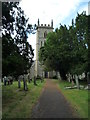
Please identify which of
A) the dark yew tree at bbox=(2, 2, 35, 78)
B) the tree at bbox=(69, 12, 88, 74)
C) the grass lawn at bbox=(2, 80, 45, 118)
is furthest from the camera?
the tree at bbox=(69, 12, 88, 74)

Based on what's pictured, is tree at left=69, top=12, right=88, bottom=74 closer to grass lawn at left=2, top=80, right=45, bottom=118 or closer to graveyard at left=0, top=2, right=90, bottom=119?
graveyard at left=0, top=2, right=90, bottom=119

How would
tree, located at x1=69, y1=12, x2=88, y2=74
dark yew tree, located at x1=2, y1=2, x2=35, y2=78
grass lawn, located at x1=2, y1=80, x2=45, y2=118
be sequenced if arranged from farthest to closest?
tree, located at x1=69, y1=12, x2=88, y2=74 → dark yew tree, located at x1=2, y1=2, x2=35, y2=78 → grass lawn, located at x1=2, y1=80, x2=45, y2=118

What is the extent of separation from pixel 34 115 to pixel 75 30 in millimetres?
38161

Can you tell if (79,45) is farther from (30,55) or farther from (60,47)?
(30,55)

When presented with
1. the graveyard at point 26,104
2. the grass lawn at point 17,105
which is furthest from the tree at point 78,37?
the grass lawn at point 17,105

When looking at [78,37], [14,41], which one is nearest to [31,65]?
[14,41]

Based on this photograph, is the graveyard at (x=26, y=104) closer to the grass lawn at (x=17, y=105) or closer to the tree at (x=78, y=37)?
the grass lawn at (x=17, y=105)

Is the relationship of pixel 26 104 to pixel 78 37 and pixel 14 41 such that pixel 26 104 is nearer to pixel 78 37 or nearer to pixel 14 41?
pixel 14 41

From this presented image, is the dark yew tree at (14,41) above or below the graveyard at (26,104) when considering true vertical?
above

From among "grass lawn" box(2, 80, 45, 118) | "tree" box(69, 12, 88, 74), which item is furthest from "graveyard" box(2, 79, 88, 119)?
"tree" box(69, 12, 88, 74)

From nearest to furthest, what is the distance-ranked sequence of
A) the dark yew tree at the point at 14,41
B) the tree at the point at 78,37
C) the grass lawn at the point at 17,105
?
the grass lawn at the point at 17,105
the dark yew tree at the point at 14,41
the tree at the point at 78,37

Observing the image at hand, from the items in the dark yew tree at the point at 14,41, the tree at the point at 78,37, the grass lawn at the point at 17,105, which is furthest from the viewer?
the tree at the point at 78,37

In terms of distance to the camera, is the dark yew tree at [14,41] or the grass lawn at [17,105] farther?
the dark yew tree at [14,41]

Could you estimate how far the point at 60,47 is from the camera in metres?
53.4
